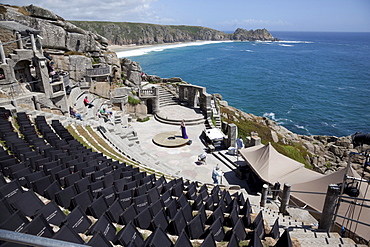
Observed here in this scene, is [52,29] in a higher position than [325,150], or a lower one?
higher

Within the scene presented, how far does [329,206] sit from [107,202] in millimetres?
7650

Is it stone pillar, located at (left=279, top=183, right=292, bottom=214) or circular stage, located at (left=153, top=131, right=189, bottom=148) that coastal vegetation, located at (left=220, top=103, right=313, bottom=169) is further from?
stone pillar, located at (left=279, top=183, right=292, bottom=214)

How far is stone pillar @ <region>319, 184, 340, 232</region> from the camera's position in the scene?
8.54 meters

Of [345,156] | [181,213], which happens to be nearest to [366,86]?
[345,156]

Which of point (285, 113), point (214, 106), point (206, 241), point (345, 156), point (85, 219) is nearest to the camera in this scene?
point (206, 241)

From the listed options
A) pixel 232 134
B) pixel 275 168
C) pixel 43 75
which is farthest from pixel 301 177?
pixel 43 75

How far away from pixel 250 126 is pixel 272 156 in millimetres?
17242

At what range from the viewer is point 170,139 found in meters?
22.0

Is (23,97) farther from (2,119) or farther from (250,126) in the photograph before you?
(250,126)

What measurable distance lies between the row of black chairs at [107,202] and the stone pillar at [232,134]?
990 cm

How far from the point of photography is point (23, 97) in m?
20.2

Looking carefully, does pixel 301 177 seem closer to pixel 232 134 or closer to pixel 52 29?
pixel 232 134

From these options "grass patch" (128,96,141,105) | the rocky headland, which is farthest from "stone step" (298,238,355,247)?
"grass patch" (128,96,141,105)

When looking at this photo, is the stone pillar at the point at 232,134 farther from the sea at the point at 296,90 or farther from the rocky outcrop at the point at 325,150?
the sea at the point at 296,90
